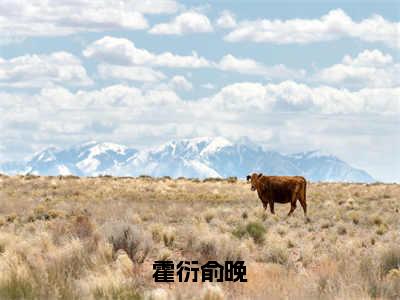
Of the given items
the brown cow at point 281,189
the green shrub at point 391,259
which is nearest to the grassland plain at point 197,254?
the green shrub at point 391,259

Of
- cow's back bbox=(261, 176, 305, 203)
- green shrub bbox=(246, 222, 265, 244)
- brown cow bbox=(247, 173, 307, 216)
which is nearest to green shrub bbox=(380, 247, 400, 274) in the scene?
green shrub bbox=(246, 222, 265, 244)

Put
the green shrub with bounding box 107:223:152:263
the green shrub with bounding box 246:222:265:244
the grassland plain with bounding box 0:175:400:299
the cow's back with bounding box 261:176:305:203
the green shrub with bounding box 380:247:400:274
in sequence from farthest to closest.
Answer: the cow's back with bounding box 261:176:305:203 < the green shrub with bounding box 246:222:265:244 < the green shrub with bounding box 107:223:152:263 < the green shrub with bounding box 380:247:400:274 < the grassland plain with bounding box 0:175:400:299

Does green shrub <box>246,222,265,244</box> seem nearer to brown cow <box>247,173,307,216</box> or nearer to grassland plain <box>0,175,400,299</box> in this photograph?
grassland plain <box>0,175,400,299</box>

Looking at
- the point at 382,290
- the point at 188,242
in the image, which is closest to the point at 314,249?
the point at 188,242

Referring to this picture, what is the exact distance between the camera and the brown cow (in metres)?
26.7

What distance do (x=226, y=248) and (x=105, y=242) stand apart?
7.73 ft

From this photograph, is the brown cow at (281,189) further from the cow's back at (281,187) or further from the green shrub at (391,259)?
the green shrub at (391,259)

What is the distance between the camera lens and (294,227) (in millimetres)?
22922

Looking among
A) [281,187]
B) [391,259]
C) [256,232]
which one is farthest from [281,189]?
[391,259]

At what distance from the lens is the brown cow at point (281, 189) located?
26.7 meters

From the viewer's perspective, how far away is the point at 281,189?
26.9m

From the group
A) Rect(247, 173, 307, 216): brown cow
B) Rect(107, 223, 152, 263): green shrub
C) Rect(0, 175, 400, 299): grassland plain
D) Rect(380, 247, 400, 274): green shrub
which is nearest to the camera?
Rect(0, 175, 400, 299): grassland plain

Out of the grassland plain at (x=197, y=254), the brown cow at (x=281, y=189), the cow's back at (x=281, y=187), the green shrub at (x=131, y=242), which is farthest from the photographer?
the cow's back at (x=281, y=187)

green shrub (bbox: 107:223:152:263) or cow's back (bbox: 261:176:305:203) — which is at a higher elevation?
cow's back (bbox: 261:176:305:203)
